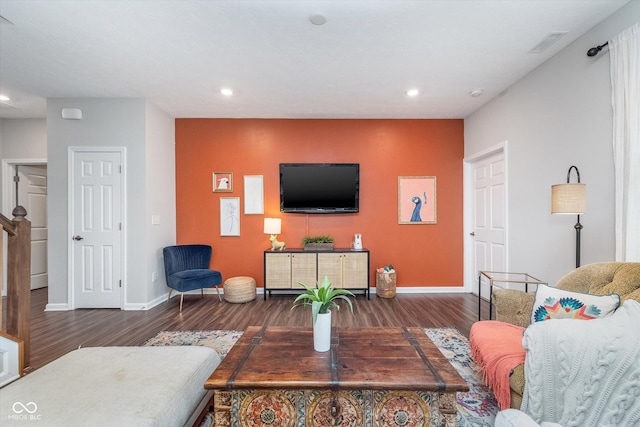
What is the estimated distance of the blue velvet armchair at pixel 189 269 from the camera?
3652 mm

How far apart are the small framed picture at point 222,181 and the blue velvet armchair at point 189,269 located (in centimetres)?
93

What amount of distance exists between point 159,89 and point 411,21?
295 cm

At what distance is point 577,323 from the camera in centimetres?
136

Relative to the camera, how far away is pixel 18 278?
6.47 feet

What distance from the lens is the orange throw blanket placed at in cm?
152

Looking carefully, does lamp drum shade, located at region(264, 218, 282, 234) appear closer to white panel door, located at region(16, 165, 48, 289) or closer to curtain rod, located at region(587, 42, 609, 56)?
curtain rod, located at region(587, 42, 609, 56)

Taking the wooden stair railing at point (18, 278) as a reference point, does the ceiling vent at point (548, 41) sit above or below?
above

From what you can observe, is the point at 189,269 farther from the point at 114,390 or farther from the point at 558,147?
the point at 558,147

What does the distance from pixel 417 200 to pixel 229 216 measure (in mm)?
3012

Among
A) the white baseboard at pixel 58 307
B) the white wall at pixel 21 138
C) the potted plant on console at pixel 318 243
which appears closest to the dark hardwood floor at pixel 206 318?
the white baseboard at pixel 58 307

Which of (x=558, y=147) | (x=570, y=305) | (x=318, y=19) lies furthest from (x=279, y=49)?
(x=570, y=305)

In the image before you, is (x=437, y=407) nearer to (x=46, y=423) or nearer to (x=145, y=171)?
(x=46, y=423)

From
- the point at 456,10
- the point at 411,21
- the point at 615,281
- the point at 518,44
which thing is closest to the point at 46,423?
the point at 615,281

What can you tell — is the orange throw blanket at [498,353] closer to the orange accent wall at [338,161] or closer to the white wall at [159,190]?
the orange accent wall at [338,161]
